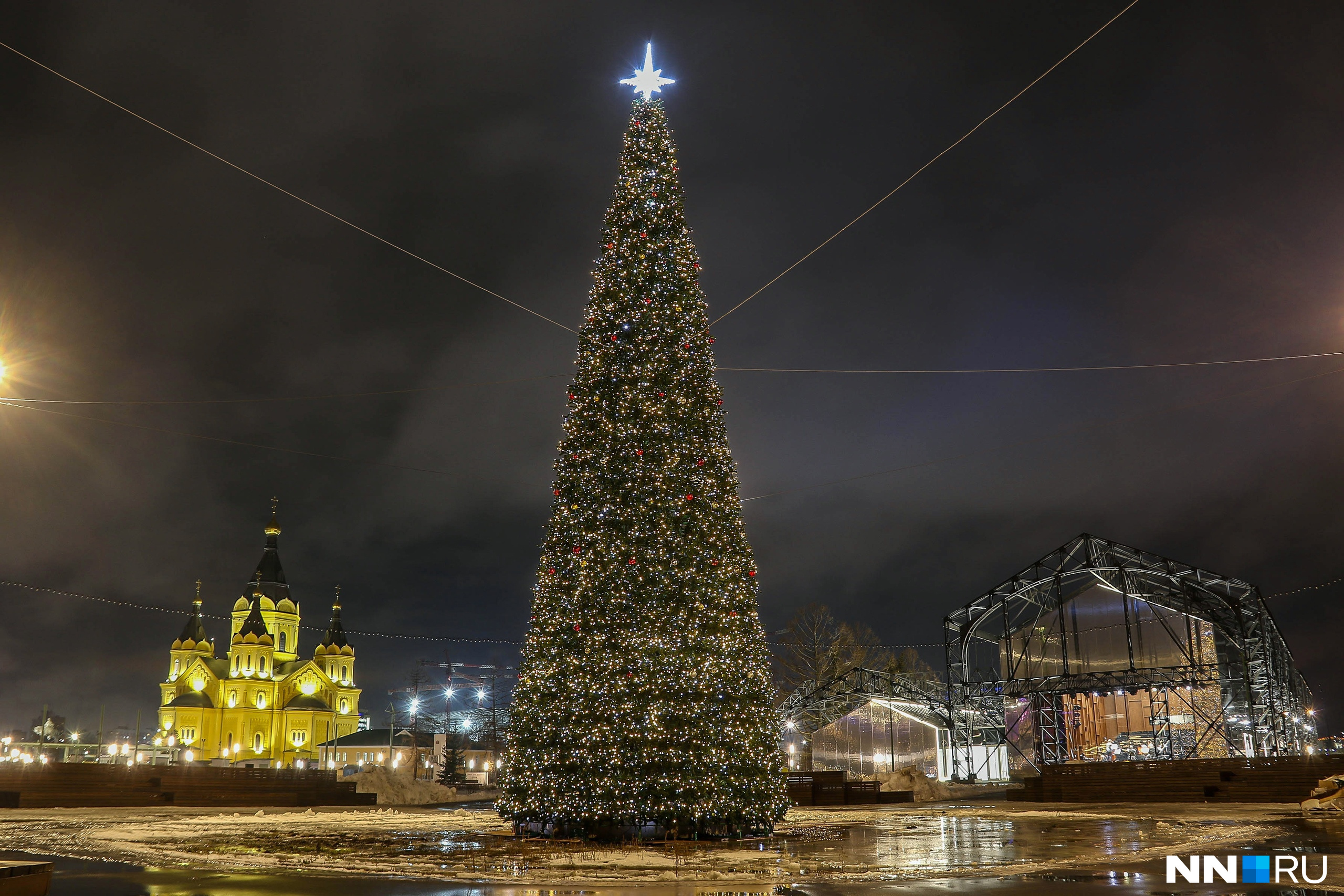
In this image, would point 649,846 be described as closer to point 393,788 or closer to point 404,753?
point 393,788

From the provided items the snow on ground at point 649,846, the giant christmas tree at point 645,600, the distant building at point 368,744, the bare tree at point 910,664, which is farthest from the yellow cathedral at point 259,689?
the giant christmas tree at point 645,600

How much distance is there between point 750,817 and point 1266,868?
260 inches

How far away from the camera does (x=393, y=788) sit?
1257 inches

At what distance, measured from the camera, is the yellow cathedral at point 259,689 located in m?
94.6

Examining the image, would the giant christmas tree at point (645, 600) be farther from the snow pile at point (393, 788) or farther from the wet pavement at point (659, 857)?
the snow pile at point (393, 788)

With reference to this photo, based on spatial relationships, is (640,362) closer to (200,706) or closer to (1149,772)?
(1149,772)

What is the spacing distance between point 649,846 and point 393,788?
22.2m

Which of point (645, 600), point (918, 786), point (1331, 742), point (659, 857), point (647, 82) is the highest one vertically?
point (647, 82)

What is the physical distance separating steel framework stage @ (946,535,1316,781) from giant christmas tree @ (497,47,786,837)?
95.0 feet

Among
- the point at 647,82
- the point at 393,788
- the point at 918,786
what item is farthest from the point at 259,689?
the point at 647,82

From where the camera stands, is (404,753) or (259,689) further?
(259,689)

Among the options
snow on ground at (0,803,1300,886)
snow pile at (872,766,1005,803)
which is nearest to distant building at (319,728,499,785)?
A: snow pile at (872,766,1005,803)

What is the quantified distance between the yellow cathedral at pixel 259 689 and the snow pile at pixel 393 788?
62.4 meters

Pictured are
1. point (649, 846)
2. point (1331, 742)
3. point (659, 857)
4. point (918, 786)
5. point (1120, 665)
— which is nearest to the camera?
point (659, 857)
